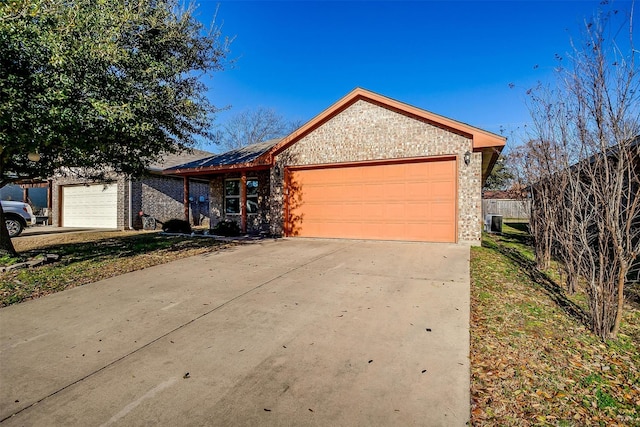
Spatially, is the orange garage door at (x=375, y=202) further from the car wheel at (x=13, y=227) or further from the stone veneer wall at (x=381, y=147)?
the car wheel at (x=13, y=227)

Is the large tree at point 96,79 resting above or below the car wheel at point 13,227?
above

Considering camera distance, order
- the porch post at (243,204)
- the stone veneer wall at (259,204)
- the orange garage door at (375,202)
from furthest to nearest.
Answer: the stone veneer wall at (259,204) < the porch post at (243,204) < the orange garage door at (375,202)

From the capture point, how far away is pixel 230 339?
3.30m

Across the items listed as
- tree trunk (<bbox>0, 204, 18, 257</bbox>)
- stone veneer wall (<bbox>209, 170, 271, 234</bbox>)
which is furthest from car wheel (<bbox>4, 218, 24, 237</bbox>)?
tree trunk (<bbox>0, 204, 18, 257</bbox>)

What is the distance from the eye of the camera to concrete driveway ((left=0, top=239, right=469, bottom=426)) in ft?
7.20

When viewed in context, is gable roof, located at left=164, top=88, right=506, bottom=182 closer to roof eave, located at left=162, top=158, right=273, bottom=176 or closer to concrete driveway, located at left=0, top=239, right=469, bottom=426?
roof eave, located at left=162, top=158, right=273, bottom=176

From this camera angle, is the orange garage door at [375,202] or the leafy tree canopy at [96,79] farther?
the orange garage door at [375,202]

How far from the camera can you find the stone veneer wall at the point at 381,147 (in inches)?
351

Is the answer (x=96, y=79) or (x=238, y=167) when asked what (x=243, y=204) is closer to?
(x=238, y=167)

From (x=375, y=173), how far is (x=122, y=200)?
1260cm

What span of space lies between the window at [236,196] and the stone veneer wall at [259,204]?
0.17 metres

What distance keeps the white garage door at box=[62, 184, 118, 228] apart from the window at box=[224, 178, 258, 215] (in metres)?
6.30

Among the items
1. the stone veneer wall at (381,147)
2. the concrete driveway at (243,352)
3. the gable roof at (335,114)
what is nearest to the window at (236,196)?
the gable roof at (335,114)

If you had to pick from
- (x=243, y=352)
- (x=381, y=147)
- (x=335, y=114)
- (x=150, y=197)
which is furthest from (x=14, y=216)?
(x=243, y=352)
